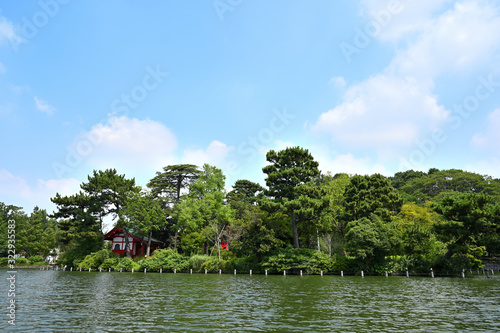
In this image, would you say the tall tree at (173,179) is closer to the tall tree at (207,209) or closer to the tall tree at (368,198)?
the tall tree at (207,209)

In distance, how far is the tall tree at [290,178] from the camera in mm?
43156

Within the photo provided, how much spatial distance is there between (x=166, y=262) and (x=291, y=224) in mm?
20432

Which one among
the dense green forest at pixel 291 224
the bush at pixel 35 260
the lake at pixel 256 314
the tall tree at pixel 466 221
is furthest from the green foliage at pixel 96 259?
the tall tree at pixel 466 221

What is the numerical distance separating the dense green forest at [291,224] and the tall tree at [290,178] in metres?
0.15

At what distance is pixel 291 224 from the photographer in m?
46.8

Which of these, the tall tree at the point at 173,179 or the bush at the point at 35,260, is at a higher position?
the tall tree at the point at 173,179

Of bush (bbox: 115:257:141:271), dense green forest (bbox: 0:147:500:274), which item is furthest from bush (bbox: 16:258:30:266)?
bush (bbox: 115:257:141:271)

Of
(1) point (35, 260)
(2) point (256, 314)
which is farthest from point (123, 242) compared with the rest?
(2) point (256, 314)

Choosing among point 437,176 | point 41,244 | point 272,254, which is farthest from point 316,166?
point 41,244

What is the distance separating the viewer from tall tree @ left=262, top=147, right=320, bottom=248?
142ft

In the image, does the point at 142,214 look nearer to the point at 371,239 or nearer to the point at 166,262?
the point at 166,262

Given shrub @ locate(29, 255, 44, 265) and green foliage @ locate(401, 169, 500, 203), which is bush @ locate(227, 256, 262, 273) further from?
shrub @ locate(29, 255, 44, 265)

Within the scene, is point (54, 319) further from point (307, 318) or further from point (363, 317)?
point (363, 317)

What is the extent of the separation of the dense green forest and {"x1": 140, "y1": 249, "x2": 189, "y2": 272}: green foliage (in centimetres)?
15
